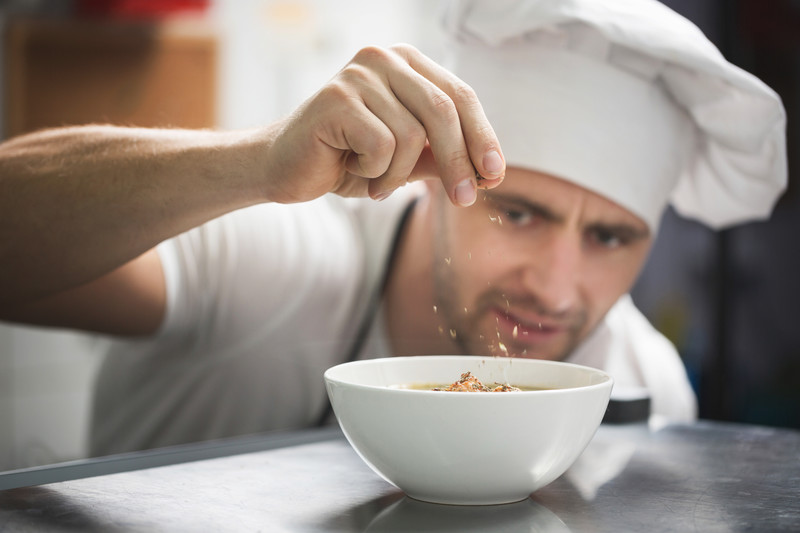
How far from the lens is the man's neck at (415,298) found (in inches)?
46.4

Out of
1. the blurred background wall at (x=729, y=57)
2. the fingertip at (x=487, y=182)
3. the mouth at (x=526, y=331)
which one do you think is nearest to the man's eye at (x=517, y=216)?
the mouth at (x=526, y=331)

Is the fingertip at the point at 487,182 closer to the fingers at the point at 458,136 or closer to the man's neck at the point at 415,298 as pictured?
the fingers at the point at 458,136

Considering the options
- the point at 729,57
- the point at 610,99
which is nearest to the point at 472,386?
the point at 610,99

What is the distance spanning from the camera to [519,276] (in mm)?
983

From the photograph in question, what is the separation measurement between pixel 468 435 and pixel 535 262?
51 centimetres

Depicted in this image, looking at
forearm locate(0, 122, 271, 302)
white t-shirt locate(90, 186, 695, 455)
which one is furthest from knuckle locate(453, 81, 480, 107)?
white t-shirt locate(90, 186, 695, 455)

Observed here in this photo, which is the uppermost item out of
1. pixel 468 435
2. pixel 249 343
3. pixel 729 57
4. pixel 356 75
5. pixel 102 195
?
pixel 729 57

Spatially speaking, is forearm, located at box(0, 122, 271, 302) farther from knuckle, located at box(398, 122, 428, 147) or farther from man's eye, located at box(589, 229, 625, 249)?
man's eye, located at box(589, 229, 625, 249)

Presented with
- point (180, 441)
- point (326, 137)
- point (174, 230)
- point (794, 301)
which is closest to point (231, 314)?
point (180, 441)

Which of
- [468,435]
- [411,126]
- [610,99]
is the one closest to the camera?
[468,435]

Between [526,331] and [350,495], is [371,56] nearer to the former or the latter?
[350,495]

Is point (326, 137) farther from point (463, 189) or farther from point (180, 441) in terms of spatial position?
point (180, 441)

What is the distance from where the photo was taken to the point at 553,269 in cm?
98

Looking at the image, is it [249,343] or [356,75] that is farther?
[249,343]
